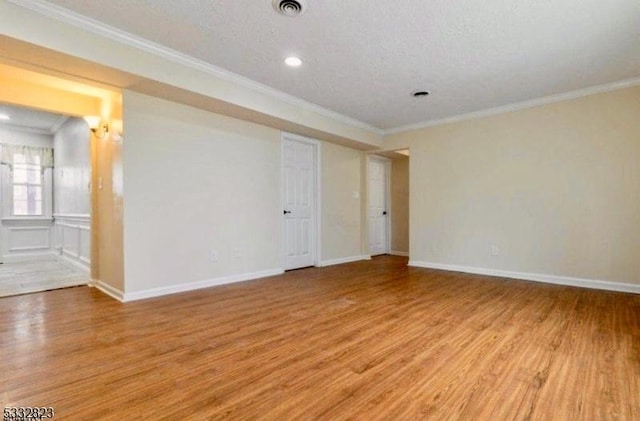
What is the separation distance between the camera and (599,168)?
4105 millimetres

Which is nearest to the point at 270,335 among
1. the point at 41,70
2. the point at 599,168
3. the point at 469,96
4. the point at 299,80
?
the point at 299,80

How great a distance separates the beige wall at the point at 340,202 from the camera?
19.4ft

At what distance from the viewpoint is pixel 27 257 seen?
634 centimetres

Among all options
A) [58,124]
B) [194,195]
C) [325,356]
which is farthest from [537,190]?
[58,124]

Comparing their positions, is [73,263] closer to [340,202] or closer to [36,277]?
[36,277]

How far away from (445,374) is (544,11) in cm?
286

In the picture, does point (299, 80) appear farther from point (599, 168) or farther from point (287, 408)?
point (599, 168)

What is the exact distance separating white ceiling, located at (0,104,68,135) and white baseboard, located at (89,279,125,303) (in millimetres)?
3176

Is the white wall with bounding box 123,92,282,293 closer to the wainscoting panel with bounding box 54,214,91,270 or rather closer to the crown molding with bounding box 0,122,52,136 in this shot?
the wainscoting panel with bounding box 54,214,91,270

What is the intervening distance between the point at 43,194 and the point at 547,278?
945cm

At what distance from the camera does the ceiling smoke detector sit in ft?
7.94

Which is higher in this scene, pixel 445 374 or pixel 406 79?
pixel 406 79

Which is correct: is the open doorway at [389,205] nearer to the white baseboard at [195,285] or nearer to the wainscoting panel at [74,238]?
the white baseboard at [195,285]

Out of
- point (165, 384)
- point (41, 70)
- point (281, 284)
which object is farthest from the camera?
point (281, 284)
